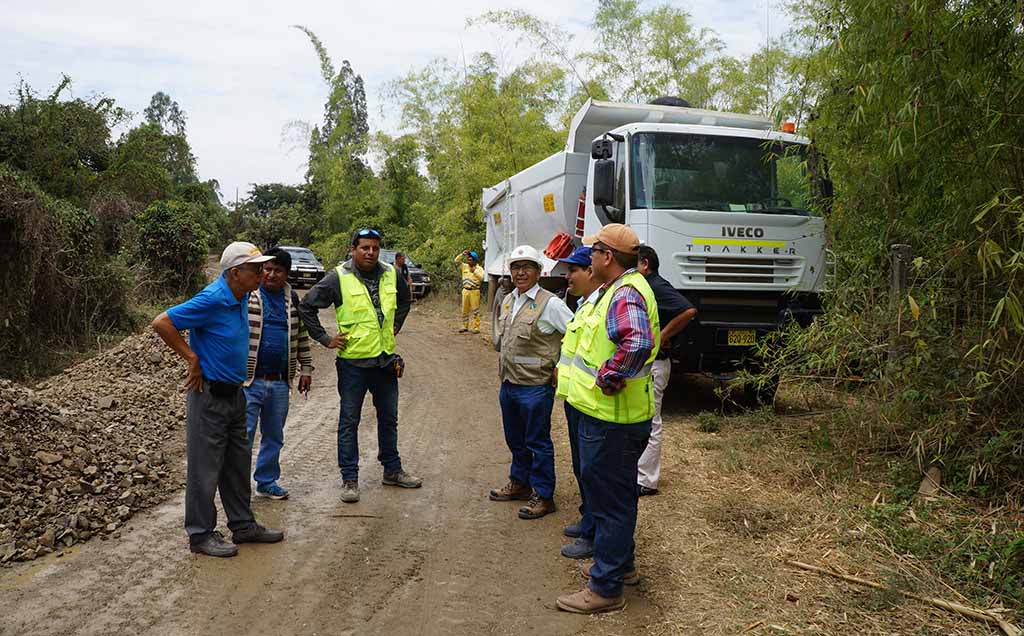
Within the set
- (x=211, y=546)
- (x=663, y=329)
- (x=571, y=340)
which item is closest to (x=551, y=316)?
(x=663, y=329)

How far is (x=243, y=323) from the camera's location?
4.55 m

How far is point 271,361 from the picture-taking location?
17.5 ft

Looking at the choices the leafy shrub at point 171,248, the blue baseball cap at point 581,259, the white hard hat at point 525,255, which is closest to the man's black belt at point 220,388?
the white hard hat at point 525,255

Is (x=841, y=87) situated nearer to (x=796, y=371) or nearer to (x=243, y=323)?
(x=796, y=371)

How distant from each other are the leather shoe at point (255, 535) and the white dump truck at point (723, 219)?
4.43 meters

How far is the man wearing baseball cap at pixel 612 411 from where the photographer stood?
3.70 meters

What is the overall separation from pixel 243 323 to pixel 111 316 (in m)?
9.83

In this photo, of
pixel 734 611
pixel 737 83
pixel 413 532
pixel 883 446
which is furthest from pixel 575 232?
pixel 737 83

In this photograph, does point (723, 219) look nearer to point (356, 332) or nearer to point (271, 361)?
point (356, 332)

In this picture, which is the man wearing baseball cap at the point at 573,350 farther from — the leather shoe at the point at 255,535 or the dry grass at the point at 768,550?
the leather shoe at the point at 255,535

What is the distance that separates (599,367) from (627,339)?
0.24 meters

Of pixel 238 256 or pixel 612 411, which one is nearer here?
pixel 612 411

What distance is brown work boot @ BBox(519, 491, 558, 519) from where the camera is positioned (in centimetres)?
522

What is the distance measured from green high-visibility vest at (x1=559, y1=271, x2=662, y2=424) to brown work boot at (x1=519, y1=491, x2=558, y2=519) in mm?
1578
